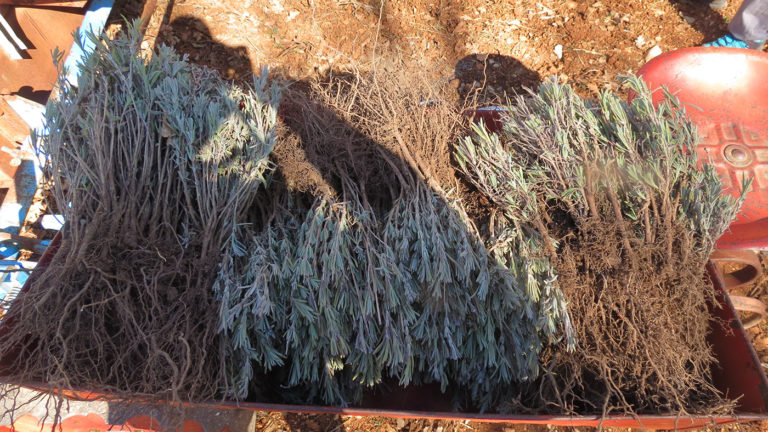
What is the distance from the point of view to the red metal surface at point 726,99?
2.34 m

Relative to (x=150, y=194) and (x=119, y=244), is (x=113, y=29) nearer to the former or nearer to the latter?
(x=150, y=194)

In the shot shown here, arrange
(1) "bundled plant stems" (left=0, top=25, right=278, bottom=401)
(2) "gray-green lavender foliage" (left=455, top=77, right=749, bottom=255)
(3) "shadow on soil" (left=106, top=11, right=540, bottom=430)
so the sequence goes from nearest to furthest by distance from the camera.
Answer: (1) "bundled plant stems" (left=0, top=25, right=278, bottom=401) → (2) "gray-green lavender foliage" (left=455, top=77, right=749, bottom=255) → (3) "shadow on soil" (left=106, top=11, right=540, bottom=430)

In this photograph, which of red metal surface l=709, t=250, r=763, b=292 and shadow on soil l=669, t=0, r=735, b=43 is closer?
red metal surface l=709, t=250, r=763, b=292

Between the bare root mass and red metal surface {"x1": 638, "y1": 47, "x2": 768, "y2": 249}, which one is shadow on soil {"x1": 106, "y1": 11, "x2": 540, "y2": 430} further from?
the bare root mass

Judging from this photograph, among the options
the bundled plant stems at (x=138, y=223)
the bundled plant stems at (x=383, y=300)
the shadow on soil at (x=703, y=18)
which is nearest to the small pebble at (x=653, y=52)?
the shadow on soil at (x=703, y=18)

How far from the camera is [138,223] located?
1.70 meters

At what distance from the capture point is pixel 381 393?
187cm

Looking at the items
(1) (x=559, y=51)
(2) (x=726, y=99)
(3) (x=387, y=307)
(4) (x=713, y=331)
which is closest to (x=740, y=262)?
(4) (x=713, y=331)

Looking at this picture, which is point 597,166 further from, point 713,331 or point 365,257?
point 365,257

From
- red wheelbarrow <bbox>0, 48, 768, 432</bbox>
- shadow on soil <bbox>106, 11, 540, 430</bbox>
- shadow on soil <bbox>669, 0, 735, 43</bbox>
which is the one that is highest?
shadow on soil <bbox>669, 0, 735, 43</bbox>

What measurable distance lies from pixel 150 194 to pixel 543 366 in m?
1.70

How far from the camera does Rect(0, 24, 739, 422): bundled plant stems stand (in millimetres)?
1543

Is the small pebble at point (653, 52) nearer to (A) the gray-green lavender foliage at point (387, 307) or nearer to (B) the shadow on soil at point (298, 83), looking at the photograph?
(B) the shadow on soil at point (298, 83)

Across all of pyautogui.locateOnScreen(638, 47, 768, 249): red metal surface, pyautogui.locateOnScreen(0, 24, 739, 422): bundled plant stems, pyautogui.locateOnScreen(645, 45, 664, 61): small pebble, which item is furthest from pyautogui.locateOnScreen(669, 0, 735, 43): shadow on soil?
pyautogui.locateOnScreen(0, 24, 739, 422): bundled plant stems
